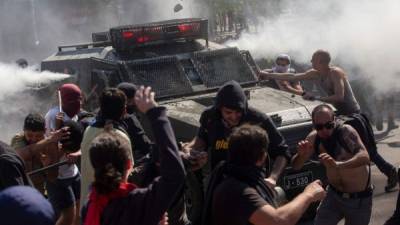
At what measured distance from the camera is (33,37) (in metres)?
33.1

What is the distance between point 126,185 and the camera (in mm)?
3404

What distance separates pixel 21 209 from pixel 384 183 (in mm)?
7097

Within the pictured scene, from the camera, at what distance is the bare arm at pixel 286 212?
3517 millimetres

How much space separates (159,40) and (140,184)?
509 cm

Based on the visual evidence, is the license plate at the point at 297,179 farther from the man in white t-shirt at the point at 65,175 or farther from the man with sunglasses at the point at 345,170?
the man in white t-shirt at the point at 65,175

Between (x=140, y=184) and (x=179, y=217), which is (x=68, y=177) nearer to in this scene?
(x=179, y=217)

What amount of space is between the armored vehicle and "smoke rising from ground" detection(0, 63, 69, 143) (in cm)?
29

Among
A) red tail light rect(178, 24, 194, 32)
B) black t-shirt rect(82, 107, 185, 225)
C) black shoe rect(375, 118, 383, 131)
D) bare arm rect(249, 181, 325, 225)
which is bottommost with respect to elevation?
black shoe rect(375, 118, 383, 131)

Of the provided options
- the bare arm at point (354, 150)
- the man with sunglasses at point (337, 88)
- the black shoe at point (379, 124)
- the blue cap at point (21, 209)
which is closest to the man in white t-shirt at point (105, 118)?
the bare arm at point (354, 150)

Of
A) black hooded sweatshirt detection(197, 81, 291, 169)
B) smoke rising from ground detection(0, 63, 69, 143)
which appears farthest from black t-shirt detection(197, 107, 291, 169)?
smoke rising from ground detection(0, 63, 69, 143)

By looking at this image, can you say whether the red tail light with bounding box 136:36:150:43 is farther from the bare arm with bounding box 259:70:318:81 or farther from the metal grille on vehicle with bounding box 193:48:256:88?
the bare arm with bounding box 259:70:318:81

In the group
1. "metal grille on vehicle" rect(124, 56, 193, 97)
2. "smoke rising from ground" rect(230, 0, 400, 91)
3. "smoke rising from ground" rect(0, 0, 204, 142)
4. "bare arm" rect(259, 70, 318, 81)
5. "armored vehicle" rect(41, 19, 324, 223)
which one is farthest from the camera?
"smoke rising from ground" rect(0, 0, 204, 142)

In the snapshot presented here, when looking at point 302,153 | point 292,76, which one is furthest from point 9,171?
point 292,76

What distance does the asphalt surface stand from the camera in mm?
7680
